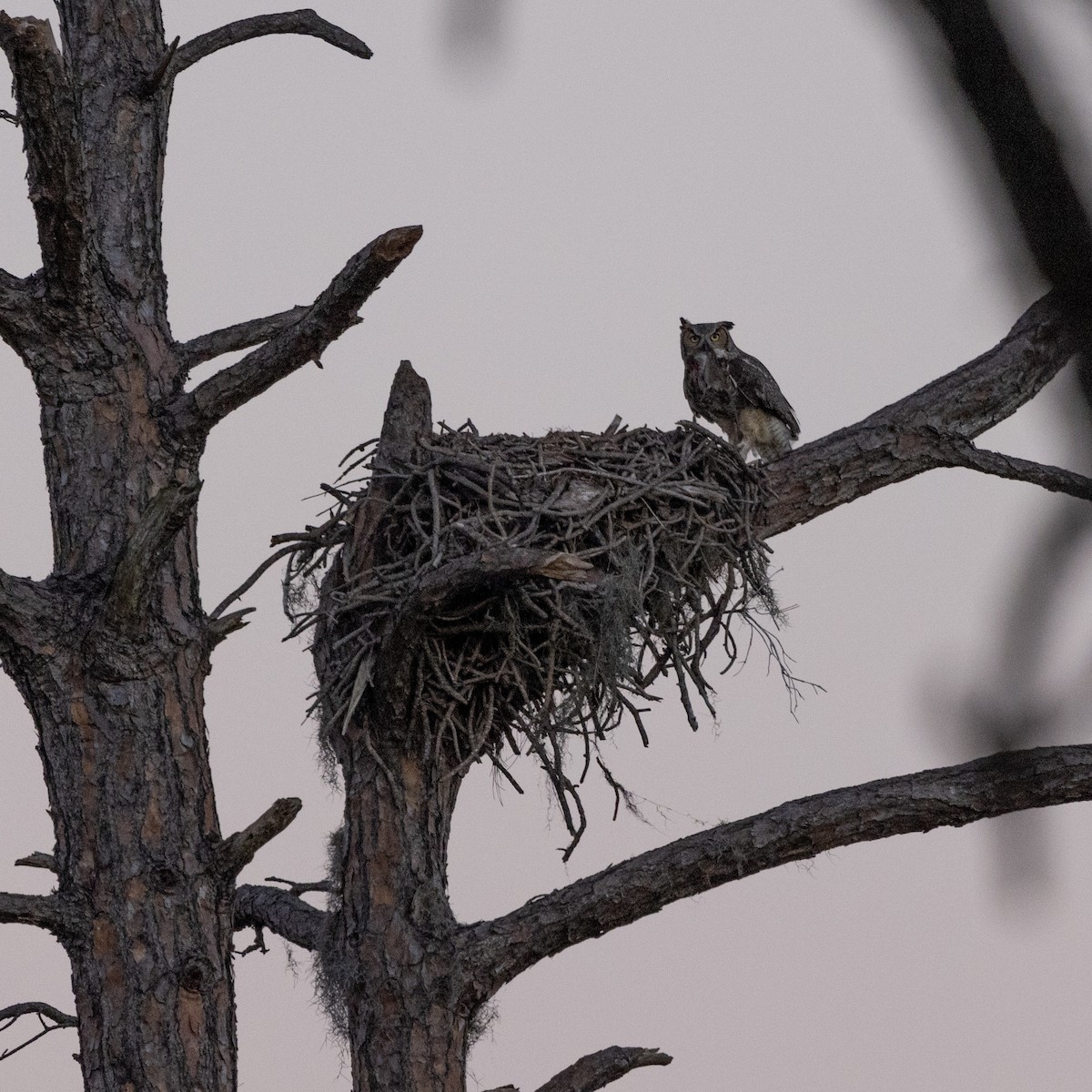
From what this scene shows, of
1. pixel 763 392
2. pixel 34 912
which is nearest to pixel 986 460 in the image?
pixel 763 392

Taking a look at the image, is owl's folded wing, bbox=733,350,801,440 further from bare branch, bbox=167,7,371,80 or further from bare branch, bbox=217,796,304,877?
bare branch, bbox=217,796,304,877

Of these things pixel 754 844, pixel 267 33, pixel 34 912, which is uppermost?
pixel 267 33

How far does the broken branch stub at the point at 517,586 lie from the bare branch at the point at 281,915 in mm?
663

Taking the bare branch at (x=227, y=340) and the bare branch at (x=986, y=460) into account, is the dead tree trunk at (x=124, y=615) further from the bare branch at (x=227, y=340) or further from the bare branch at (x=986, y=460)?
the bare branch at (x=986, y=460)

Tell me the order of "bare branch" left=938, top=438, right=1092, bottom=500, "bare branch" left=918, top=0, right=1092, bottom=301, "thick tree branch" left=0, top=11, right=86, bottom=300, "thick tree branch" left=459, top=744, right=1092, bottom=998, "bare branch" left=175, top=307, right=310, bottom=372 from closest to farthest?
1. "bare branch" left=918, top=0, right=1092, bottom=301
2. "thick tree branch" left=0, top=11, right=86, bottom=300
3. "bare branch" left=175, top=307, right=310, bottom=372
4. "thick tree branch" left=459, top=744, right=1092, bottom=998
5. "bare branch" left=938, top=438, right=1092, bottom=500

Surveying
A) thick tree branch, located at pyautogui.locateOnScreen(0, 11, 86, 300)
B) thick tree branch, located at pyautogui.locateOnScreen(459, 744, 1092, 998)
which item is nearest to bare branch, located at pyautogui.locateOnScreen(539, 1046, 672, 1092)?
thick tree branch, located at pyautogui.locateOnScreen(459, 744, 1092, 998)

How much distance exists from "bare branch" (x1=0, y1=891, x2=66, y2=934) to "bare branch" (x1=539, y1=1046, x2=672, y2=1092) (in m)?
1.53

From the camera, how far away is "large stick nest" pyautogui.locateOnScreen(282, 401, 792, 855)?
461cm

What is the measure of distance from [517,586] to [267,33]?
1.95 metres

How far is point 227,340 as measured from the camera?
14.7 ft

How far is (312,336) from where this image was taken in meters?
3.79

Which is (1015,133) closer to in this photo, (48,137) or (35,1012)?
(48,137)

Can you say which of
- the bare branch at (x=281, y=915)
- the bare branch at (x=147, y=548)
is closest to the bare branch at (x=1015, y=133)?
the bare branch at (x=147, y=548)

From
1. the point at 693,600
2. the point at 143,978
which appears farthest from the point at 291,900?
the point at 693,600
